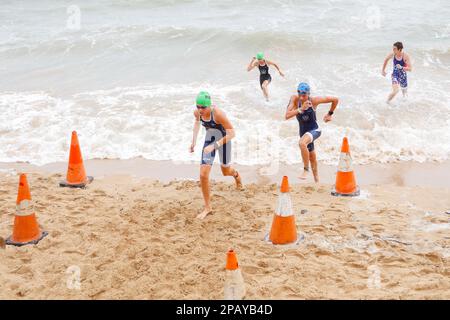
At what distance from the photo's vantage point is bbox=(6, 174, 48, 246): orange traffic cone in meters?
5.57

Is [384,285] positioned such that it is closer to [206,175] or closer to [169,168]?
[206,175]

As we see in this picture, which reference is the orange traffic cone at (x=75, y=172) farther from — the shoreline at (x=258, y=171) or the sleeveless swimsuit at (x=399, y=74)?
the sleeveless swimsuit at (x=399, y=74)

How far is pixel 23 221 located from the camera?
5.58 meters

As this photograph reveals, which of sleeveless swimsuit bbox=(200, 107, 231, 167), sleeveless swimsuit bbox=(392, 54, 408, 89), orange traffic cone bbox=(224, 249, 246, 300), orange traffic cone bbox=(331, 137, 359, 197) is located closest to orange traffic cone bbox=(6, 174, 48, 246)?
sleeveless swimsuit bbox=(200, 107, 231, 167)

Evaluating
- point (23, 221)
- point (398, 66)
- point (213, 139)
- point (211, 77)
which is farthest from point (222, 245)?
point (211, 77)

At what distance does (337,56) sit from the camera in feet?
56.0

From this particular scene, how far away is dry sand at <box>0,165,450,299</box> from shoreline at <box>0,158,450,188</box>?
70cm

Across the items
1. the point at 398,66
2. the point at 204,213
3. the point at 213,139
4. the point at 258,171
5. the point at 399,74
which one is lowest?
the point at 204,213

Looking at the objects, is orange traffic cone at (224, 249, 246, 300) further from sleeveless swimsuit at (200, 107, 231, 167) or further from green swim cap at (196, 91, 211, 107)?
green swim cap at (196, 91, 211, 107)

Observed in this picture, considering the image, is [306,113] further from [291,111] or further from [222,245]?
[222,245]

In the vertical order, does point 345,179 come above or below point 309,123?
below

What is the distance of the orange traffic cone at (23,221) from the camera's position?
18.3 feet

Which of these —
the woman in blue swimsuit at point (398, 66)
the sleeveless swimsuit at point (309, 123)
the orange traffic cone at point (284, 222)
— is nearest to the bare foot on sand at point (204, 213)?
the orange traffic cone at point (284, 222)

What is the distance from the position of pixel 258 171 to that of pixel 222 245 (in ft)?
11.1
